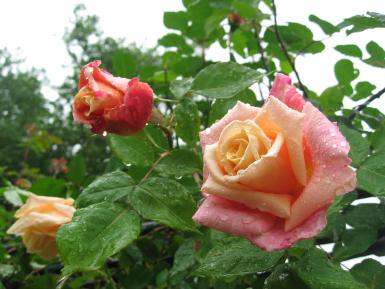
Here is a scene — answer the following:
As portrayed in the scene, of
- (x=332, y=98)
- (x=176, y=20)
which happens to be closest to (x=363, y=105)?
(x=332, y=98)

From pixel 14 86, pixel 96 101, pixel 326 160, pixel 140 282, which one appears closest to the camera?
pixel 326 160

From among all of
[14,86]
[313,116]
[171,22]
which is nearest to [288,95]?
[313,116]

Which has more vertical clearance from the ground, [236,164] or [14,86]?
[236,164]

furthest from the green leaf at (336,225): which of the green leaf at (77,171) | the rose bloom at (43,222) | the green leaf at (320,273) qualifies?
the green leaf at (77,171)

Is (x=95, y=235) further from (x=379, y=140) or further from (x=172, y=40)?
(x=172, y=40)

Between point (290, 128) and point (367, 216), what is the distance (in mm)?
290

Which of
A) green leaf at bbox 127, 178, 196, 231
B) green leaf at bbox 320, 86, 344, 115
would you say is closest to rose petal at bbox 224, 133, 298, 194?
green leaf at bbox 127, 178, 196, 231

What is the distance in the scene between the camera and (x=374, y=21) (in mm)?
611

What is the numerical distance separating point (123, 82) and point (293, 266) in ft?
0.88

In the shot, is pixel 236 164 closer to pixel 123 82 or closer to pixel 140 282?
pixel 123 82

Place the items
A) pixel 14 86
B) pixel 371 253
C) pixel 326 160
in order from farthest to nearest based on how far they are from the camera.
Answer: pixel 14 86 → pixel 371 253 → pixel 326 160

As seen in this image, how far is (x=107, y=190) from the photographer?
1.79ft

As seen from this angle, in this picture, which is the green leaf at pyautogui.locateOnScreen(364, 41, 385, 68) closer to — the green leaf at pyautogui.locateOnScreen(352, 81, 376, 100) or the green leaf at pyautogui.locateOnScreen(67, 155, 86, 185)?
the green leaf at pyautogui.locateOnScreen(352, 81, 376, 100)

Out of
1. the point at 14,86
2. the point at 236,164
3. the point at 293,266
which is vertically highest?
the point at 236,164
